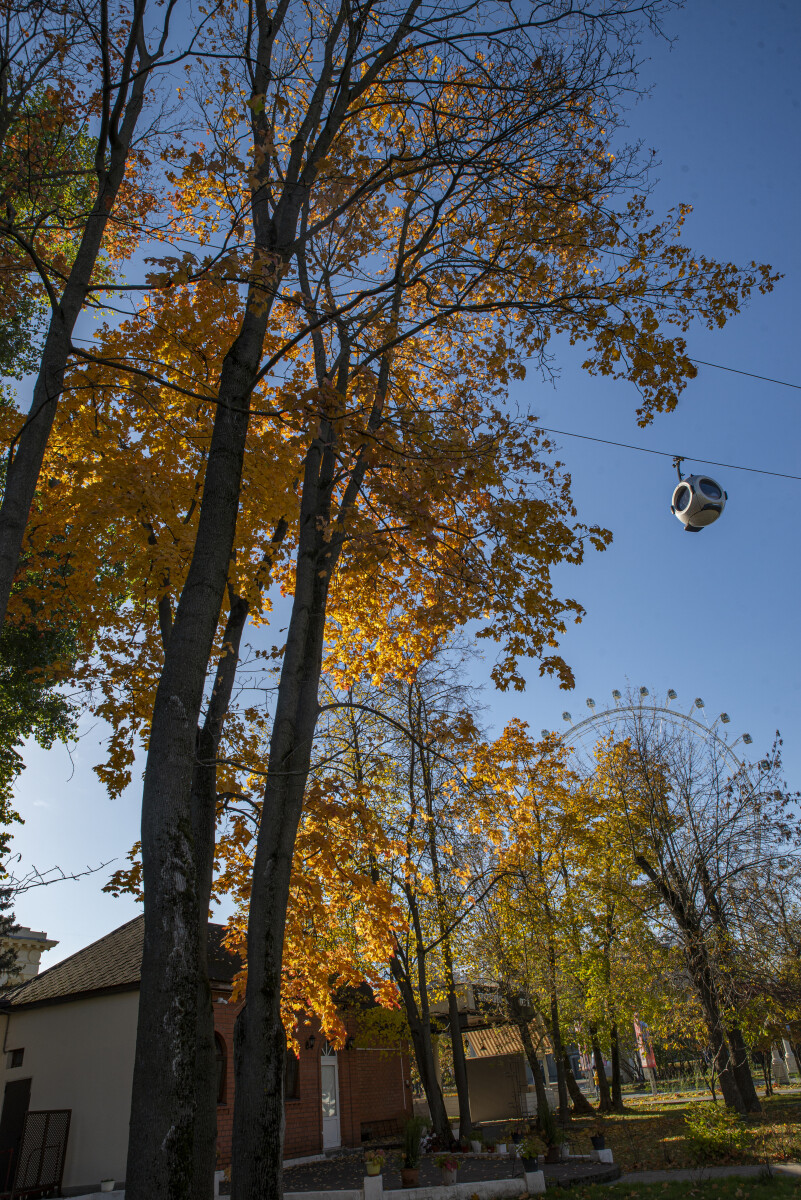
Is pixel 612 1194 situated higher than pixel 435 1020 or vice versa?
pixel 435 1020

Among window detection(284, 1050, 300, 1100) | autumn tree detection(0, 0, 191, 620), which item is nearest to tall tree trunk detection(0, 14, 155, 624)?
autumn tree detection(0, 0, 191, 620)

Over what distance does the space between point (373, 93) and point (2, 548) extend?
7.28m

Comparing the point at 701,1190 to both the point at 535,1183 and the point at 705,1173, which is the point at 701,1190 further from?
the point at 535,1183

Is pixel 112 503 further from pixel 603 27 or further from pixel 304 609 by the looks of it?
pixel 603 27

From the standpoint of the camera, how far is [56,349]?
220 inches

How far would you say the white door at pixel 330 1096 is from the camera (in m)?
21.3

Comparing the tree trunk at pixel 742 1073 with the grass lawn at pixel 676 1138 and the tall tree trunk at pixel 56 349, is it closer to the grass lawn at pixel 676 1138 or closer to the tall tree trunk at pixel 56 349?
the grass lawn at pixel 676 1138

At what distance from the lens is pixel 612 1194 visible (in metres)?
10.9

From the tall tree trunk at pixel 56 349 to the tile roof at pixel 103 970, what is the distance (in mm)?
14812

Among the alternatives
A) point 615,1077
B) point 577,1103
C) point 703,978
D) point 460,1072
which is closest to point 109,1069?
point 460,1072

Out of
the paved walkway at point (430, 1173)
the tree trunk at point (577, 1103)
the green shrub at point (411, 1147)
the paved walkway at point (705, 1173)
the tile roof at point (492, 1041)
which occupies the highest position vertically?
the tile roof at point (492, 1041)

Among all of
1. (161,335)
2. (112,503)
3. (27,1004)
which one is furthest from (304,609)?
(27,1004)

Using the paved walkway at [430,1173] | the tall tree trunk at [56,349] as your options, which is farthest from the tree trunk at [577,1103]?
the tall tree trunk at [56,349]

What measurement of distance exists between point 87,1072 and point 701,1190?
1405 cm
